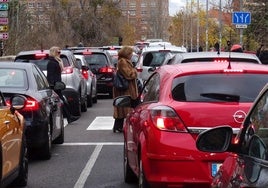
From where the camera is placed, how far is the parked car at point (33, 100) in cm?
953

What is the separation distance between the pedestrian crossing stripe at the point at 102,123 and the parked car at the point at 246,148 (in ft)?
33.7

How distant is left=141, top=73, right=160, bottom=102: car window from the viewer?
7.13 metres

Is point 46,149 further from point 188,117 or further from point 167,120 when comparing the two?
point 188,117

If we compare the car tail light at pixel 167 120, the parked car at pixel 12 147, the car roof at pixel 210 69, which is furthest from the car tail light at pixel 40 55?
the car tail light at pixel 167 120

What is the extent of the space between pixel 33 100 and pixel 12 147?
2.41 m

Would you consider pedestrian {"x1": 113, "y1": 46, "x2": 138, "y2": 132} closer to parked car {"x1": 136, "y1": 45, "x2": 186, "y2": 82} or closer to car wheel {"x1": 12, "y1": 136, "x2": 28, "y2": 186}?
car wheel {"x1": 12, "y1": 136, "x2": 28, "y2": 186}

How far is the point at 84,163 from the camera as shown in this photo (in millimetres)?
9961

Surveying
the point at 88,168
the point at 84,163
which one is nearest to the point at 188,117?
the point at 88,168

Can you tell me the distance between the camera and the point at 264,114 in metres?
3.88

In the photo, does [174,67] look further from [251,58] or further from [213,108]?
[251,58]

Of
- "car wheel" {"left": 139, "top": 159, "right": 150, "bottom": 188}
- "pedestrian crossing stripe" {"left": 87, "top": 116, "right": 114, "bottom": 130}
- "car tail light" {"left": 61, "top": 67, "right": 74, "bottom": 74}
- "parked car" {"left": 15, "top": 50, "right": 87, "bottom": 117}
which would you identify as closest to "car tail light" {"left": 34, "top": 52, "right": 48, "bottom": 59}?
"parked car" {"left": 15, "top": 50, "right": 87, "bottom": 117}

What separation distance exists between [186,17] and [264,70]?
278ft

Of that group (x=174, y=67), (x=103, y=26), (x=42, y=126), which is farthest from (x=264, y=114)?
(x=103, y=26)

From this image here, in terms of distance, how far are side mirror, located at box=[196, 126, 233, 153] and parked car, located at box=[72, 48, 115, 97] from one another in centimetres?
1991
